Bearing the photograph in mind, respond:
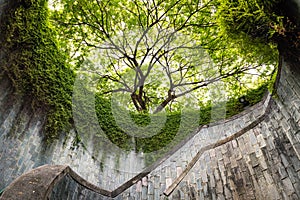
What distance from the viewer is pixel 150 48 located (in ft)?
31.1

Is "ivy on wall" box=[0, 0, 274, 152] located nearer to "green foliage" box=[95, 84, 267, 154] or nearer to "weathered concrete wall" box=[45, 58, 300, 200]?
"green foliage" box=[95, 84, 267, 154]

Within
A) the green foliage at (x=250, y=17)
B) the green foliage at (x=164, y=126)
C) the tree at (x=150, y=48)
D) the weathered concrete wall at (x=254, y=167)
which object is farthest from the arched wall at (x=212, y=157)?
the tree at (x=150, y=48)

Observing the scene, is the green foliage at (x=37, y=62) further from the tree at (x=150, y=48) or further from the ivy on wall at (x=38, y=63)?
the tree at (x=150, y=48)

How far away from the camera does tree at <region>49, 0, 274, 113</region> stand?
7.88 metres

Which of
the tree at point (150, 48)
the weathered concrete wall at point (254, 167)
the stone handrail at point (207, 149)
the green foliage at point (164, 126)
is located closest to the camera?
the weathered concrete wall at point (254, 167)

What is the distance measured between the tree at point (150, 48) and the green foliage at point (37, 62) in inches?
107

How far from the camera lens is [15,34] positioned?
4.24 metres

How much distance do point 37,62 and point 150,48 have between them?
5363 mm

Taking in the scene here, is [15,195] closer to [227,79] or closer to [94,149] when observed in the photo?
[94,149]

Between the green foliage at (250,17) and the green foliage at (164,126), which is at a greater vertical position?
the green foliage at (164,126)

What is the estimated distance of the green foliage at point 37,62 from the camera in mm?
4142

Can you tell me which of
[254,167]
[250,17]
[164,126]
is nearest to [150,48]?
[164,126]

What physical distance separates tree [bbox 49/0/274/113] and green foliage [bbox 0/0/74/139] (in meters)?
A: 2.72

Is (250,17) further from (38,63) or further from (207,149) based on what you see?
(38,63)
